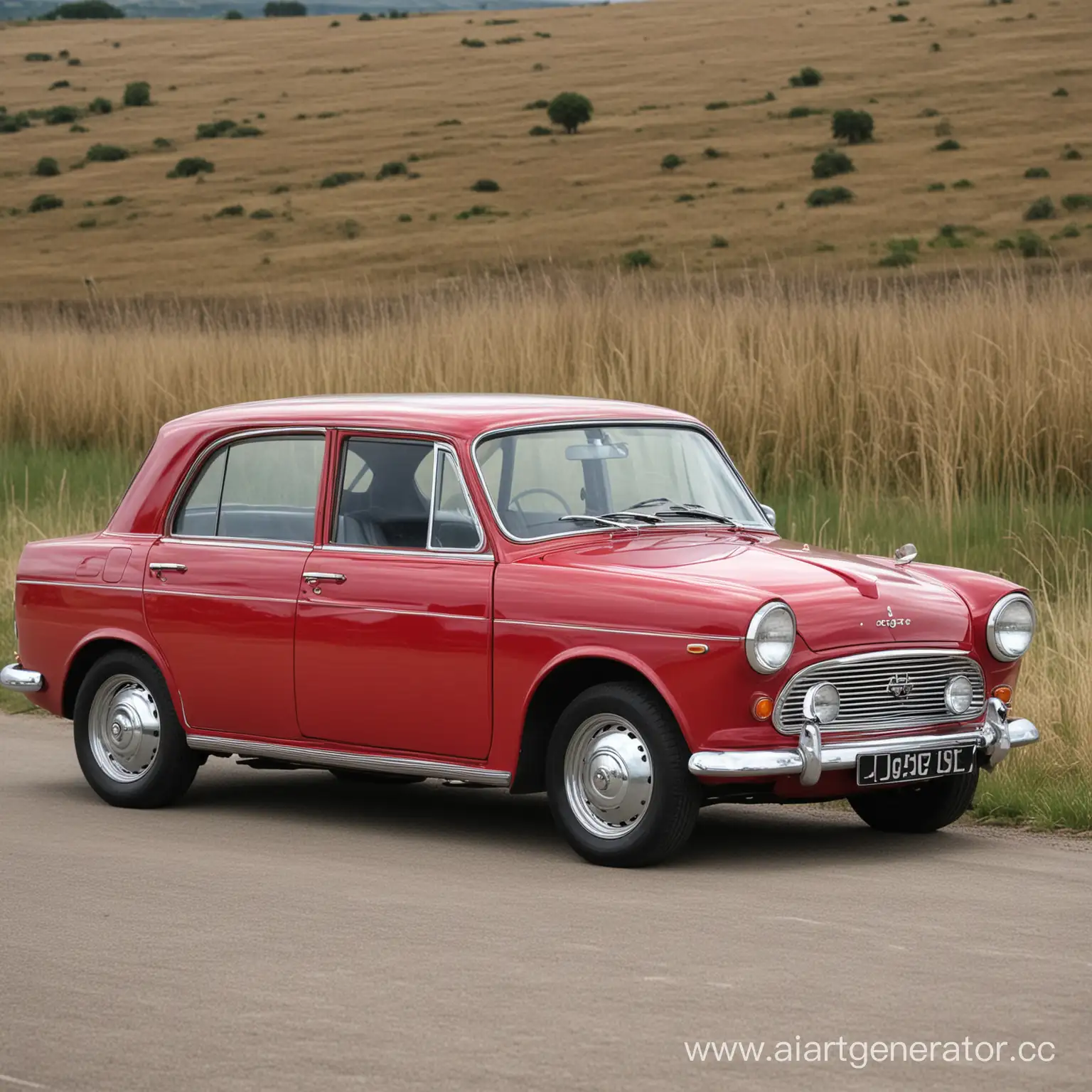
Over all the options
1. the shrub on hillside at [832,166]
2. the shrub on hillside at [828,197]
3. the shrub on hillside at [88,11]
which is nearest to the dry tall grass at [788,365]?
the shrub on hillside at [828,197]

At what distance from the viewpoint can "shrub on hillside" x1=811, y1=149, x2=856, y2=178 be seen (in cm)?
8269

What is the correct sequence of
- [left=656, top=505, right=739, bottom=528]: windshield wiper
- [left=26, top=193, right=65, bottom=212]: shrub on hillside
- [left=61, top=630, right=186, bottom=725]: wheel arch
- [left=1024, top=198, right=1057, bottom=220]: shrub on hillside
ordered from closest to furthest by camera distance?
[left=656, top=505, right=739, bottom=528]: windshield wiper < [left=61, top=630, right=186, bottom=725]: wheel arch < [left=1024, top=198, right=1057, bottom=220]: shrub on hillside < [left=26, top=193, right=65, bottom=212]: shrub on hillside

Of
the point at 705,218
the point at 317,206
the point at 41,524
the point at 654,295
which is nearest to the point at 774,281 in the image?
the point at 654,295

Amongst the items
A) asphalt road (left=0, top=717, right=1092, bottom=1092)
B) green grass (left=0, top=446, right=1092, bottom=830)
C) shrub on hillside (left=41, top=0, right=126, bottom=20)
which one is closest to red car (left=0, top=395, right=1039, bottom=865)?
asphalt road (left=0, top=717, right=1092, bottom=1092)

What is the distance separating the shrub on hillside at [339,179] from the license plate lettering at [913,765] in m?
85.6

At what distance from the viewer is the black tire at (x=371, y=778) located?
9.17 meters

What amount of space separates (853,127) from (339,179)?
2129cm

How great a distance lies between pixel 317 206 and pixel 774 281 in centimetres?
6820

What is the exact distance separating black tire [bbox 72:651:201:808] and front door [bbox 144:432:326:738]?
0.41 ft

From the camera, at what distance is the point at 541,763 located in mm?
7836

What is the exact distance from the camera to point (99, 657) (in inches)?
367

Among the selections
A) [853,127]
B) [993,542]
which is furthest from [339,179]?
[993,542]

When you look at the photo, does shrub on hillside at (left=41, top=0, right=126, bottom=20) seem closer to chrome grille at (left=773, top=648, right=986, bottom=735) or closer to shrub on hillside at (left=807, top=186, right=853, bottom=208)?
shrub on hillside at (left=807, top=186, right=853, bottom=208)

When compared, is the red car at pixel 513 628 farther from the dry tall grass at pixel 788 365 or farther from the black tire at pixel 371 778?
the dry tall grass at pixel 788 365
